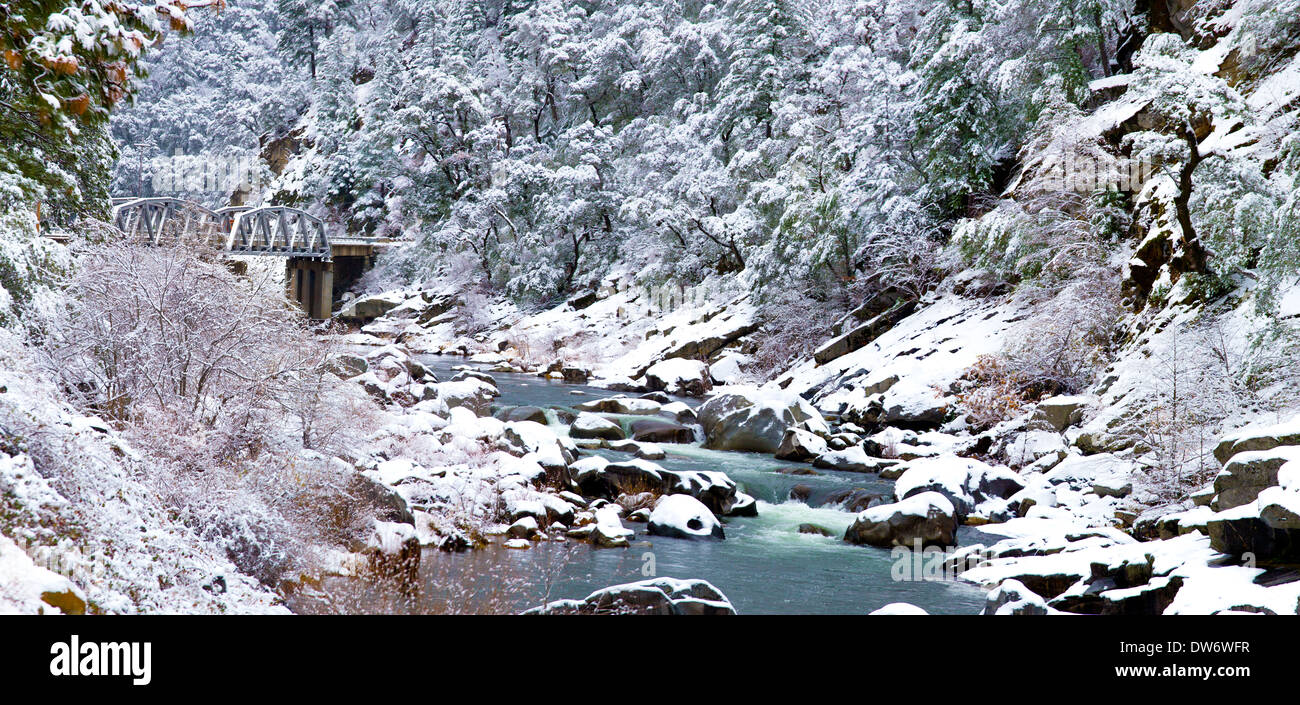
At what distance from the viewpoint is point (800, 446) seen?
1873 cm

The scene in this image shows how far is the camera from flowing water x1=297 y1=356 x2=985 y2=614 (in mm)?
9727

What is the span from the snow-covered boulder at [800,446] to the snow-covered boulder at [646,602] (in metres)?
10.4

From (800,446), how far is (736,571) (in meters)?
7.66

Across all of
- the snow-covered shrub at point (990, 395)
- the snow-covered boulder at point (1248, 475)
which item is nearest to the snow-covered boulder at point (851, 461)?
the snow-covered shrub at point (990, 395)

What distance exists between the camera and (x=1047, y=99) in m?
21.9

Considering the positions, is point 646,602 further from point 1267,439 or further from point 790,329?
point 790,329

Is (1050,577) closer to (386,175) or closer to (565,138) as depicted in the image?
(565,138)

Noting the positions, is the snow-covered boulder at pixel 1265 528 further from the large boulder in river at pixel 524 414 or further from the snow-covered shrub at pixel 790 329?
the snow-covered shrub at pixel 790 329

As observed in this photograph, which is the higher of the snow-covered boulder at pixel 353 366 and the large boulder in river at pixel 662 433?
the snow-covered boulder at pixel 353 366

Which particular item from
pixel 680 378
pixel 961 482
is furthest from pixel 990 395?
pixel 680 378

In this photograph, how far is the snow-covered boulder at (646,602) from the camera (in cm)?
799

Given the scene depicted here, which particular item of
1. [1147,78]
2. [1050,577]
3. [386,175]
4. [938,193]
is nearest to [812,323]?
[938,193]

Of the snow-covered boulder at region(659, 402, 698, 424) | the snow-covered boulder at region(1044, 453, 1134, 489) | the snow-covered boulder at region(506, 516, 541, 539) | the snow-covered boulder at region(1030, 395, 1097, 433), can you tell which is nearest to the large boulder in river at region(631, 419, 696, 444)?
the snow-covered boulder at region(659, 402, 698, 424)

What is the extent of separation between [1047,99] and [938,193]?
5.08m
